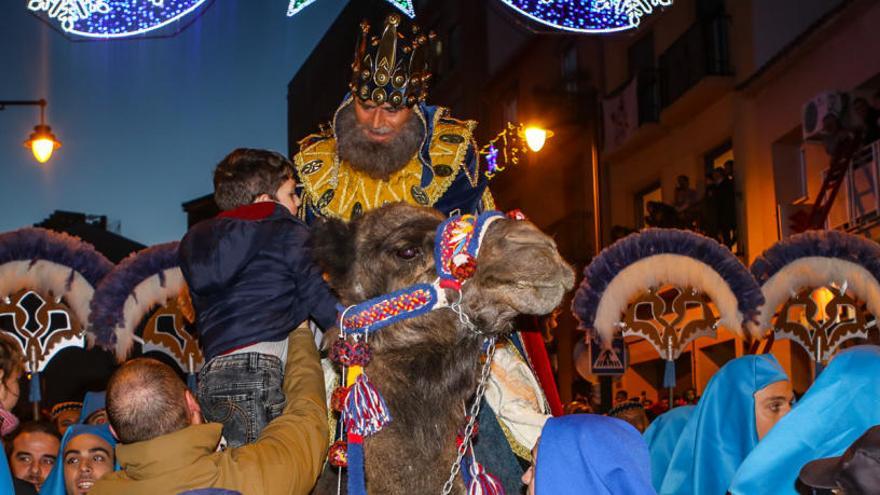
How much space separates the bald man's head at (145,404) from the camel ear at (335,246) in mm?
685

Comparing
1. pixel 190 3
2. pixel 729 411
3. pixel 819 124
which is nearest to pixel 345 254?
pixel 190 3

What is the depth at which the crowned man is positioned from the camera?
509 centimetres

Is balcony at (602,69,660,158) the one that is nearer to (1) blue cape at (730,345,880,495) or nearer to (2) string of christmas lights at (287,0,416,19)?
(2) string of christmas lights at (287,0,416,19)

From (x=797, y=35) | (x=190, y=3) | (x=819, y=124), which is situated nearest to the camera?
(x=190, y=3)

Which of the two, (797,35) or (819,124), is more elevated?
(797,35)

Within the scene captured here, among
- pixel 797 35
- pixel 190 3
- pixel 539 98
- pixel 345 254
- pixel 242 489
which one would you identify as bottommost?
pixel 242 489

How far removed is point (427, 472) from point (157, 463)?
0.89 m

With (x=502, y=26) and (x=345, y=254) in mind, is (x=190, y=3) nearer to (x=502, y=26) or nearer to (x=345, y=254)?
(x=345, y=254)

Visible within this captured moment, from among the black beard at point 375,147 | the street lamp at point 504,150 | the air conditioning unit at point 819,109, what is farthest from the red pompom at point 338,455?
the air conditioning unit at point 819,109

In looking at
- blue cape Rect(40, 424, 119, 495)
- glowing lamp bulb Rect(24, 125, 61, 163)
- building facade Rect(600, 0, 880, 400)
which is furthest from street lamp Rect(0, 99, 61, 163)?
blue cape Rect(40, 424, 119, 495)

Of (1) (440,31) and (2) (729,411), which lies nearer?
(2) (729,411)

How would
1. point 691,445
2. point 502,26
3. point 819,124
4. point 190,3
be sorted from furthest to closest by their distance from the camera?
point 502,26 < point 819,124 < point 691,445 < point 190,3

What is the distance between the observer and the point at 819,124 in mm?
17172

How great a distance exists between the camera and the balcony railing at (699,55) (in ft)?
69.3
